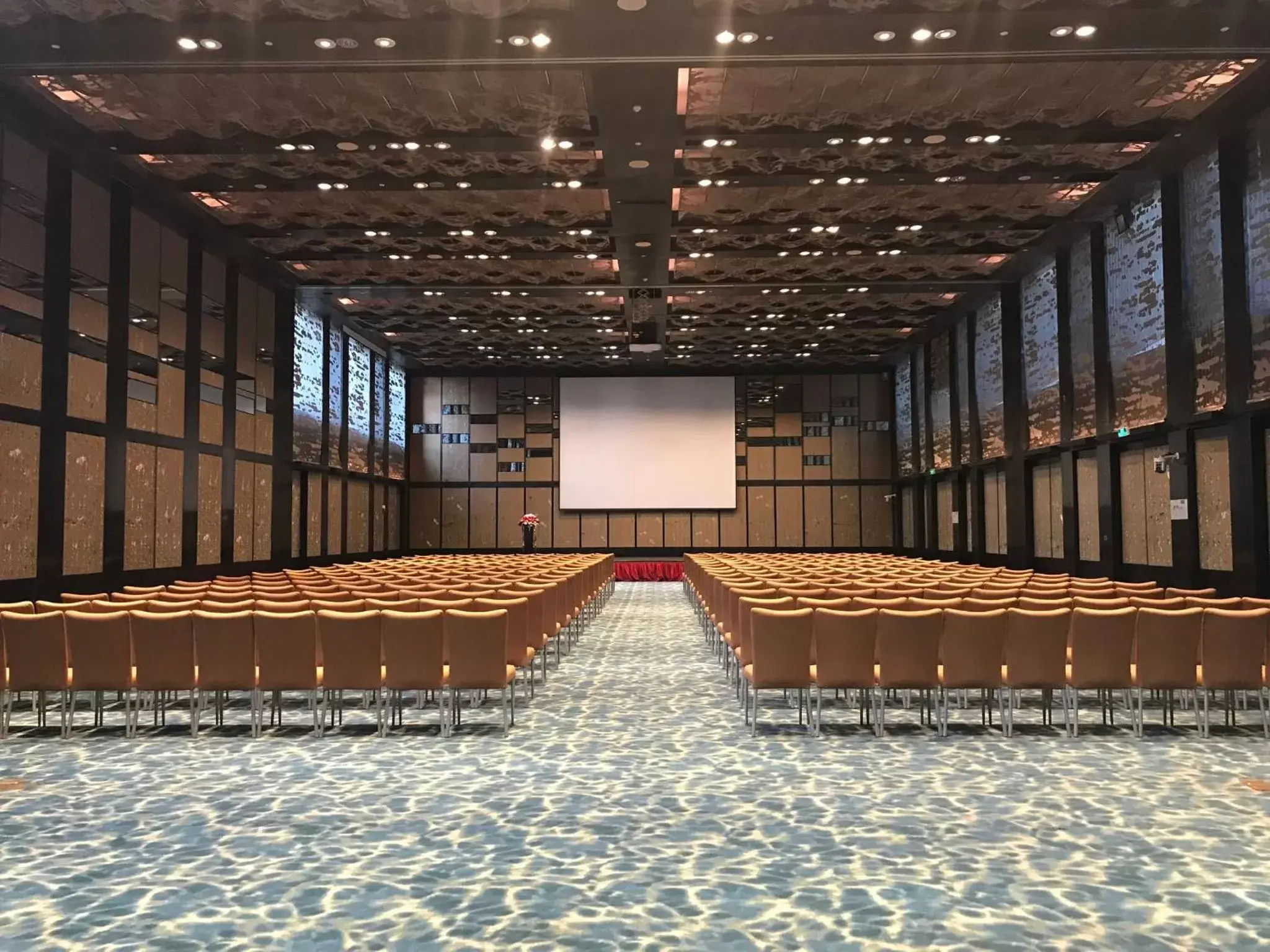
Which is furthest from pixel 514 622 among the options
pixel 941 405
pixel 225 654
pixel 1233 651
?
pixel 941 405

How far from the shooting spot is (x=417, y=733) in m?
6.46

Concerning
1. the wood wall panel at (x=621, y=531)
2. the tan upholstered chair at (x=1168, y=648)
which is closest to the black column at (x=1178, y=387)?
the tan upholstered chair at (x=1168, y=648)

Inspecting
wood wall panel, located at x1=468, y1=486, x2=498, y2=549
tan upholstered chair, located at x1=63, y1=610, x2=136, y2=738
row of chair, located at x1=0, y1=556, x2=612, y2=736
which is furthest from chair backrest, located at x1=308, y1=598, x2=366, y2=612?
wood wall panel, located at x1=468, y1=486, x2=498, y2=549

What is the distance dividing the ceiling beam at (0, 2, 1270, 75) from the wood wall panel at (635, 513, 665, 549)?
2007cm

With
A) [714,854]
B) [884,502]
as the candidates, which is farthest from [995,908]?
[884,502]

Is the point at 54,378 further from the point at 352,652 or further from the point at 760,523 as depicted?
the point at 760,523

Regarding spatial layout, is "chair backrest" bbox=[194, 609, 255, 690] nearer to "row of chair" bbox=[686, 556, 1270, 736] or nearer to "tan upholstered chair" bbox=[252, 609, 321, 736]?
"tan upholstered chair" bbox=[252, 609, 321, 736]

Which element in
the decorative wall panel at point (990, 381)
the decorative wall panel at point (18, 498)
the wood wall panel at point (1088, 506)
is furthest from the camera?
the decorative wall panel at point (990, 381)

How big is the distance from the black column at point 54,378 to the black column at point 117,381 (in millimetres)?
939

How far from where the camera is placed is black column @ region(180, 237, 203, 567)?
13648 mm

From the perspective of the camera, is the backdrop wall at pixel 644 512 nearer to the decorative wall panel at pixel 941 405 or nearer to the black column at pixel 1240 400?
the decorative wall panel at pixel 941 405

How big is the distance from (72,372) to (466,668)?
7693mm

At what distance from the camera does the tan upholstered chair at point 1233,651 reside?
6195 millimetres

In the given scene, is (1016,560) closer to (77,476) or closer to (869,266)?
(869,266)
